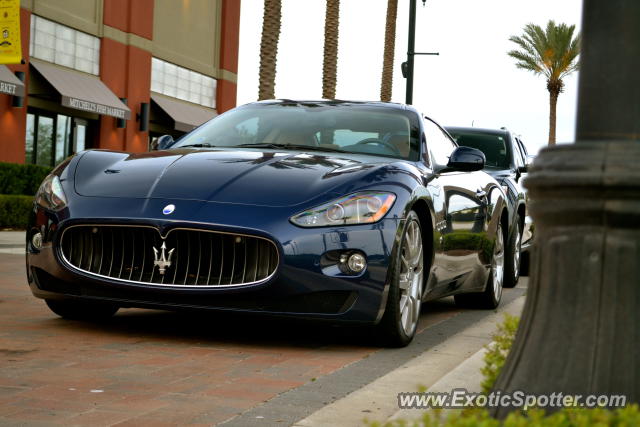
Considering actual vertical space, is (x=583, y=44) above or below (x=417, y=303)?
above

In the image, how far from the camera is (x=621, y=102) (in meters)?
2.82

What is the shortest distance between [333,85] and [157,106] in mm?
9482

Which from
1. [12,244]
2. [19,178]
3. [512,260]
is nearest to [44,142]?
[19,178]

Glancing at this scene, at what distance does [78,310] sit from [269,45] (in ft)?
65.1

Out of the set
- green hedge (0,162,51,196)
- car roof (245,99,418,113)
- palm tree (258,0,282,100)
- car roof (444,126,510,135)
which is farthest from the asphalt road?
palm tree (258,0,282,100)

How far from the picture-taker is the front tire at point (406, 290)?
613cm

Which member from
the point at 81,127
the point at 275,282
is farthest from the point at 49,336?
the point at 81,127

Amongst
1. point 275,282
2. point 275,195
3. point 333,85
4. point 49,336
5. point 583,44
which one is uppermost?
point 333,85

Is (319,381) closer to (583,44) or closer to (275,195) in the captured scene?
(275,195)

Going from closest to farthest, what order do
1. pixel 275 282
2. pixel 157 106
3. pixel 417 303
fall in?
pixel 275 282, pixel 417 303, pixel 157 106

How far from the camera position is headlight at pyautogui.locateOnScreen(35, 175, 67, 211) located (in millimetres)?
6240

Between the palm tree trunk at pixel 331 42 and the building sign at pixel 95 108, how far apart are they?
22.5 ft

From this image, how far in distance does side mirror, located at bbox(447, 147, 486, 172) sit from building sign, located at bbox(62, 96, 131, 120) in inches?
913

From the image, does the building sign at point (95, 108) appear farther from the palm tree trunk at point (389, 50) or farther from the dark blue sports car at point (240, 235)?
the dark blue sports car at point (240, 235)
